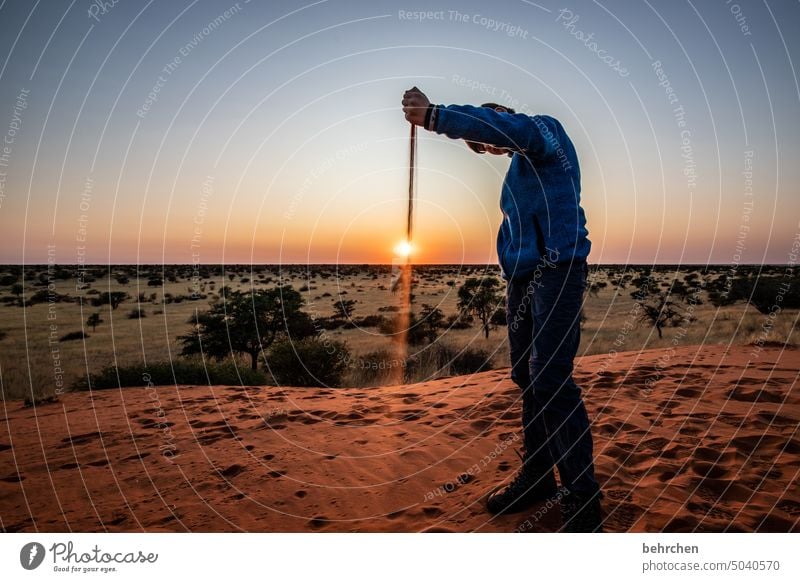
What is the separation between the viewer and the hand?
7.18 ft

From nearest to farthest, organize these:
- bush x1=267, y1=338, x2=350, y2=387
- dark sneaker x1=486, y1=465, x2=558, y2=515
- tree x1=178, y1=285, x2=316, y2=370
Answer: dark sneaker x1=486, y1=465, x2=558, y2=515, bush x1=267, y1=338, x2=350, y2=387, tree x1=178, y1=285, x2=316, y2=370

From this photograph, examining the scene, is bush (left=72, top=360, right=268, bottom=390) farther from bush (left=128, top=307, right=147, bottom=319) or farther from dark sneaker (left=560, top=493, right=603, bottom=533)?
bush (left=128, top=307, right=147, bottom=319)

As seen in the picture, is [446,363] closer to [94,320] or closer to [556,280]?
[556,280]

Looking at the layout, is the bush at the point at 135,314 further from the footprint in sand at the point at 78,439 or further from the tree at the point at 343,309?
the footprint in sand at the point at 78,439

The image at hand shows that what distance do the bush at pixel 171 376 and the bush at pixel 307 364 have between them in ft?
2.41

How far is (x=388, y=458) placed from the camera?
4.14 m

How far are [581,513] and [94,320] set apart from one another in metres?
21.3

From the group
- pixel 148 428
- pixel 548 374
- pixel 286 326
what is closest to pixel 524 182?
pixel 548 374

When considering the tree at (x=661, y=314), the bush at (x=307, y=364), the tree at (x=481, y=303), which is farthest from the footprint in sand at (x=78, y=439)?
the tree at (x=661, y=314)

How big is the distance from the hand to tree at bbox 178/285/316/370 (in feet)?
30.9

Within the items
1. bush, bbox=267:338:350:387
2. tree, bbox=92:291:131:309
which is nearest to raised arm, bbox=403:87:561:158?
bush, bbox=267:338:350:387

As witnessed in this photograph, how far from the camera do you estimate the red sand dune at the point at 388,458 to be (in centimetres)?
311

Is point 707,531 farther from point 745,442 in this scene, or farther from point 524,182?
point 524,182

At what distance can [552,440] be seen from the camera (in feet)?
8.41
